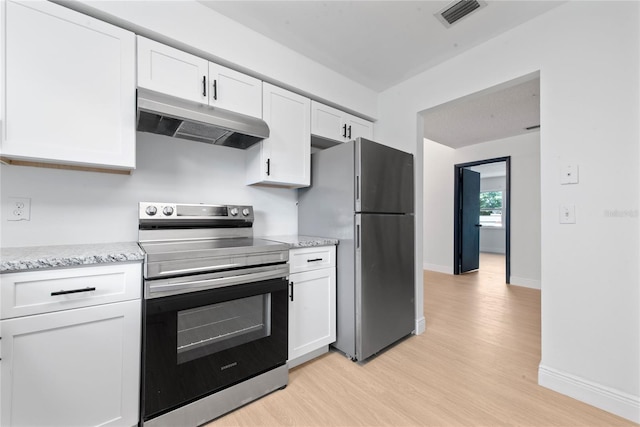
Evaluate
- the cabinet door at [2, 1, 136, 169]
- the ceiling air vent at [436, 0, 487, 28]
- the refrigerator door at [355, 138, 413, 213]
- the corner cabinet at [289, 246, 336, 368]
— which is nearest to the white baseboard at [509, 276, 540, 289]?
the refrigerator door at [355, 138, 413, 213]

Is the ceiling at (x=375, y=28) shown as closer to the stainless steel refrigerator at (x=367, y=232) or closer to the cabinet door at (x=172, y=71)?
the cabinet door at (x=172, y=71)

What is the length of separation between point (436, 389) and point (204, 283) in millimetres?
1618

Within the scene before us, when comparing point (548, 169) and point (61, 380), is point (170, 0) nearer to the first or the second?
point (61, 380)

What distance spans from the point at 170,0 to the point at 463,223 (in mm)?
5289

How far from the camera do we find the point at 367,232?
2.12 meters

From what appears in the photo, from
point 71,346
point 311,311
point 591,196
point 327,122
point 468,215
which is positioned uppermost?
point 327,122

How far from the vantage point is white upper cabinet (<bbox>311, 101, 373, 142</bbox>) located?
2.48 metres

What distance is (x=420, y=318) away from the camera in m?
2.66

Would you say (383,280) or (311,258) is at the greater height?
(311,258)

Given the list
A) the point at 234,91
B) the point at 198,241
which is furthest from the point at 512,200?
the point at 198,241

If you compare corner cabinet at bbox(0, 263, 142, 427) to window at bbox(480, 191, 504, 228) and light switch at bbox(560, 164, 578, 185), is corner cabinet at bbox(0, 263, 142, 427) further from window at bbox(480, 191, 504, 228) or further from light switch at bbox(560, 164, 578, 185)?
window at bbox(480, 191, 504, 228)

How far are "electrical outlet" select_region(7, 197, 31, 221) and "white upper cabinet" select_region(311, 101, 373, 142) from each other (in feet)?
6.42

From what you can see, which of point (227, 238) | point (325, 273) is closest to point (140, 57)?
point (227, 238)

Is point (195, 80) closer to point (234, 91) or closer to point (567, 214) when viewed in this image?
point (234, 91)
